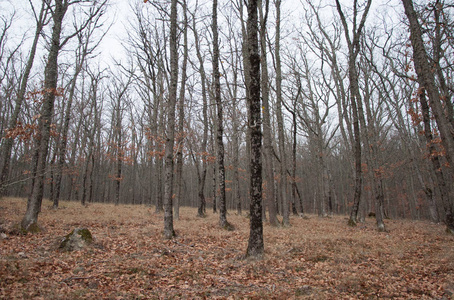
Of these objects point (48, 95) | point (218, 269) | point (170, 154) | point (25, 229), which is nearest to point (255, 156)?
point (218, 269)

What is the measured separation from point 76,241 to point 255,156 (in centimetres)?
489

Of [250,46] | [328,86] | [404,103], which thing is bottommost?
[250,46]

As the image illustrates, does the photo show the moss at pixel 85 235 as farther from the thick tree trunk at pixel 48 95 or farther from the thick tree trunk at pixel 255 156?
the thick tree trunk at pixel 255 156

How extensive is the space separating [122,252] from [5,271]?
2.36 metres

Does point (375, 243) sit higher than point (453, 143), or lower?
lower

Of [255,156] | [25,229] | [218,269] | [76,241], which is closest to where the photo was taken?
[218,269]

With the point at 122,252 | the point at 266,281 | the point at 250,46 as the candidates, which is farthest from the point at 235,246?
the point at 250,46

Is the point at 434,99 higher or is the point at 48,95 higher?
the point at 48,95

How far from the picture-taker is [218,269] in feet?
18.1

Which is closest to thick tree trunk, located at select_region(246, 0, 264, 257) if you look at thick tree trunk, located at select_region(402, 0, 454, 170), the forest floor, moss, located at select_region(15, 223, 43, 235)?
the forest floor

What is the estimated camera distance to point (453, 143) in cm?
630

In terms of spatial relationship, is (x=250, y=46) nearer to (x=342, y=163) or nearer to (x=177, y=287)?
(x=177, y=287)

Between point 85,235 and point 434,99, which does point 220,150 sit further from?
point 434,99

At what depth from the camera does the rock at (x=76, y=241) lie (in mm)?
6160
